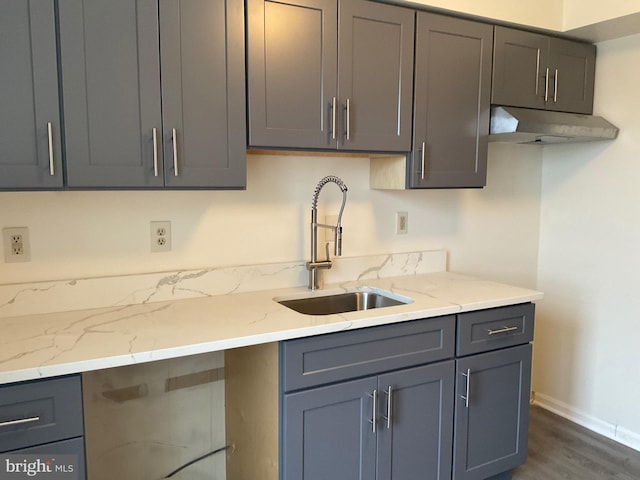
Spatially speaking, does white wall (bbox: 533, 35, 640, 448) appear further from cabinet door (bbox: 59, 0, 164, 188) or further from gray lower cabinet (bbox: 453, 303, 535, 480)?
cabinet door (bbox: 59, 0, 164, 188)

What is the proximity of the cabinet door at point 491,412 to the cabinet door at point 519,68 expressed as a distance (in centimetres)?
119

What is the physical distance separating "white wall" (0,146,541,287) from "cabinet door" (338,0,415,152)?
35 centimetres

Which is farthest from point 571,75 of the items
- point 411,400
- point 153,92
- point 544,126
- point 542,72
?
point 153,92

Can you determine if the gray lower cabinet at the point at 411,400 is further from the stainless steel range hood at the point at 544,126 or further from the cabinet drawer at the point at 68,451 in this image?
the stainless steel range hood at the point at 544,126

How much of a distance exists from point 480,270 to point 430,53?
1330mm

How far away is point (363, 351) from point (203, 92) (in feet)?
3.57

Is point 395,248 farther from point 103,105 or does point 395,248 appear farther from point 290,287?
point 103,105

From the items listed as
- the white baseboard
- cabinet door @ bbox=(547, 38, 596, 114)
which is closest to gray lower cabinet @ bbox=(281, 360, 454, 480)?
the white baseboard

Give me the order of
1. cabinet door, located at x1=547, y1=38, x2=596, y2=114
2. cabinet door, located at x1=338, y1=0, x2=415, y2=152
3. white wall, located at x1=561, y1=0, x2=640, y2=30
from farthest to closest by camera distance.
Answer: cabinet door, located at x1=547, y1=38, x2=596, y2=114, white wall, located at x1=561, y1=0, x2=640, y2=30, cabinet door, located at x1=338, y1=0, x2=415, y2=152

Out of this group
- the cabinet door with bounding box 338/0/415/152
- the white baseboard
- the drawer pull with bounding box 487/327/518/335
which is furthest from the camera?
the white baseboard

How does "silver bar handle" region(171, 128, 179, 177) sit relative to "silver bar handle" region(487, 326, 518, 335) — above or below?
above

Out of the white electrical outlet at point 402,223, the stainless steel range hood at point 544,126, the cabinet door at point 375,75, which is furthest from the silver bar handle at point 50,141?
the stainless steel range hood at point 544,126

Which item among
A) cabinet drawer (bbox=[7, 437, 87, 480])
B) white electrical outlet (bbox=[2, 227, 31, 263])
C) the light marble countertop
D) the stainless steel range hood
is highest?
the stainless steel range hood

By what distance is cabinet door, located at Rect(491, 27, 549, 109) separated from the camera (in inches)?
94.2
